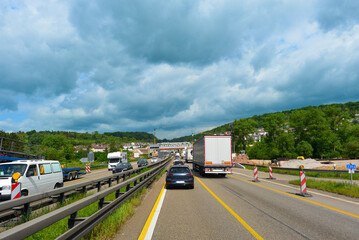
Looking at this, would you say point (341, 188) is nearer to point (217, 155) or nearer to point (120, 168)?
point (217, 155)

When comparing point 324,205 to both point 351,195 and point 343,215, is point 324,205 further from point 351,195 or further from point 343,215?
point 351,195

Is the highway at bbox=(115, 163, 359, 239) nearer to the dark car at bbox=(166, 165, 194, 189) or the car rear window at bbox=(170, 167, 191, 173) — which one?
the dark car at bbox=(166, 165, 194, 189)

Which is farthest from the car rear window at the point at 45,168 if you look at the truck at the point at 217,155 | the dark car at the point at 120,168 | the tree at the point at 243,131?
the tree at the point at 243,131

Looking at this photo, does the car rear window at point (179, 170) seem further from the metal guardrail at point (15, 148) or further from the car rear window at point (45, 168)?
the metal guardrail at point (15, 148)

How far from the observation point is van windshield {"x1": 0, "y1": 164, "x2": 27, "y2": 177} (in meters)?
10.1

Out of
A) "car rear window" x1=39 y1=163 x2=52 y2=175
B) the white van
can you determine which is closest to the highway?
the white van

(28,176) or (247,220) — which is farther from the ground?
(28,176)

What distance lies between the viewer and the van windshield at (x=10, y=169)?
400 inches

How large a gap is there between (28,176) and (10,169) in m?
0.84

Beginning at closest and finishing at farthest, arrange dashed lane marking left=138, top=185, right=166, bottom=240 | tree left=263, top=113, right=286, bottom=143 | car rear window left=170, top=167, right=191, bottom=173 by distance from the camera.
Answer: dashed lane marking left=138, top=185, right=166, bottom=240, car rear window left=170, top=167, right=191, bottom=173, tree left=263, top=113, right=286, bottom=143

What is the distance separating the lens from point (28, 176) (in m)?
10.3

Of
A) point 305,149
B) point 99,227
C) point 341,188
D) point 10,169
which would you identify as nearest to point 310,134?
point 305,149

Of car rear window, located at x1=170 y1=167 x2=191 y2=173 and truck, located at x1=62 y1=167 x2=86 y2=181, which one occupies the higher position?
car rear window, located at x1=170 y1=167 x2=191 y2=173

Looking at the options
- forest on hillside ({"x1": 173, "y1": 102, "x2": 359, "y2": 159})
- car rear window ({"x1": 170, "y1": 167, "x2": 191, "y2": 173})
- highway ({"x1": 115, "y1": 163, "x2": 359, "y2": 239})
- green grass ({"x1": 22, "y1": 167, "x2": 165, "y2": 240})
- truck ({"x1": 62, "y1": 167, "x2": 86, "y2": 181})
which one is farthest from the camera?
forest on hillside ({"x1": 173, "y1": 102, "x2": 359, "y2": 159})
